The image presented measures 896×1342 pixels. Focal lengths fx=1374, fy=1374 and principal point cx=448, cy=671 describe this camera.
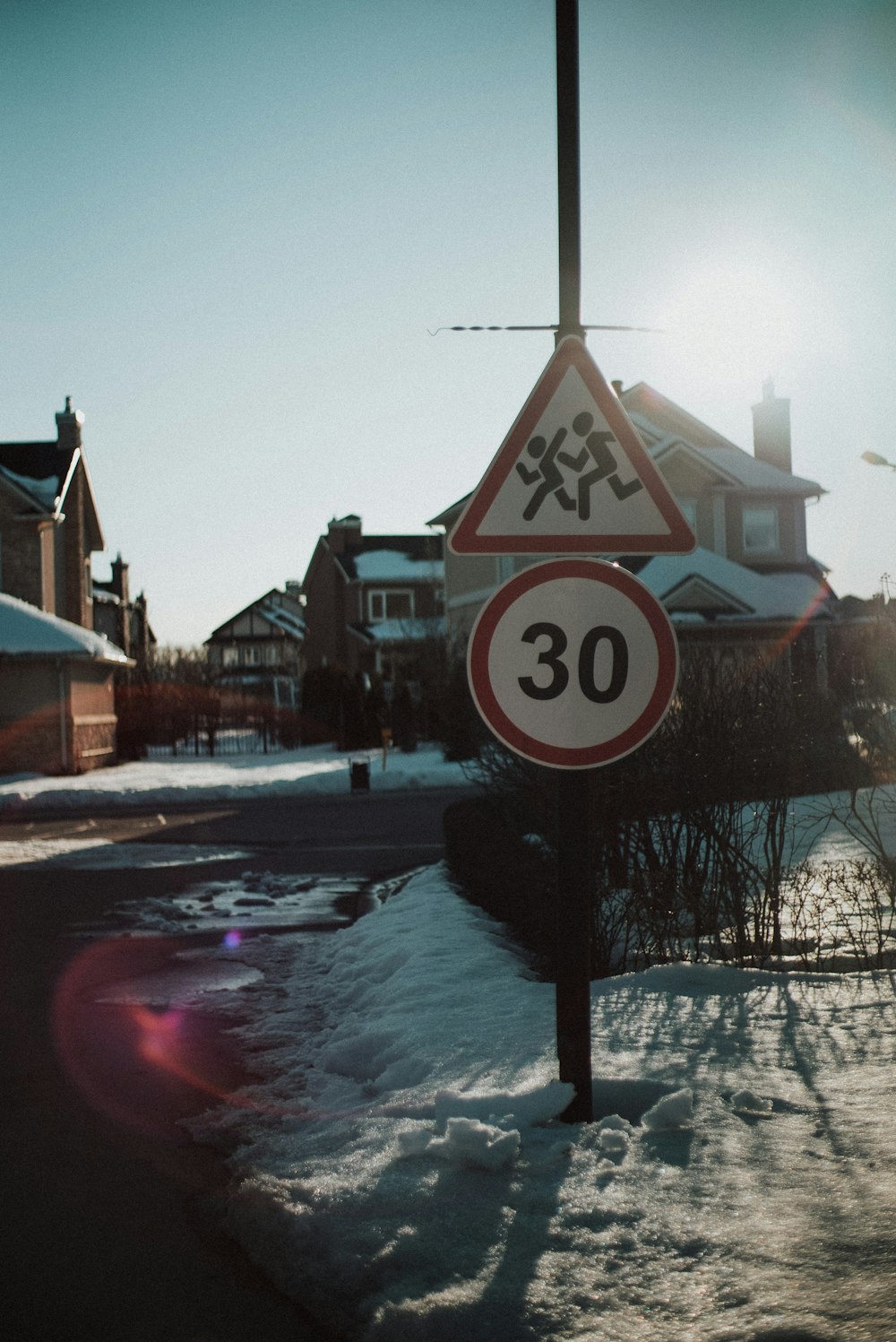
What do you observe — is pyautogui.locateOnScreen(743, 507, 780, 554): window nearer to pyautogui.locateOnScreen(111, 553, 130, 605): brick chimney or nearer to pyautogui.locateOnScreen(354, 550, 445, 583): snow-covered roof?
pyautogui.locateOnScreen(354, 550, 445, 583): snow-covered roof

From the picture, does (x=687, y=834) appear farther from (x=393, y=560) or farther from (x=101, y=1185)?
(x=393, y=560)

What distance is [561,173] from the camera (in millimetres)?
5133

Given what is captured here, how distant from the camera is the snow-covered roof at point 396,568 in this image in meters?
61.2

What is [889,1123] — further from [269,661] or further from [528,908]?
[269,661]

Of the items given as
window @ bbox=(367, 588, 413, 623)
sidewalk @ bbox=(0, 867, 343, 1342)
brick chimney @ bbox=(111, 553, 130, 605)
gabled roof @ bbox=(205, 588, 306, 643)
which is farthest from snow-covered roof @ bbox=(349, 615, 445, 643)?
sidewalk @ bbox=(0, 867, 343, 1342)

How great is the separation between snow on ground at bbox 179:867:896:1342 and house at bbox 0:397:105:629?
29964mm

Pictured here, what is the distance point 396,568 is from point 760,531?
86.4 ft

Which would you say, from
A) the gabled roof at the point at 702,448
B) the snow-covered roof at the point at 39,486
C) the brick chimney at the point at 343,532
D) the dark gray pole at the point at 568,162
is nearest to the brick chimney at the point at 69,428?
the snow-covered roof at the point at 39,486

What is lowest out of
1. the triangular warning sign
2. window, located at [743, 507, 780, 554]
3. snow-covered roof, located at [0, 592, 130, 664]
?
the triangular warning sign

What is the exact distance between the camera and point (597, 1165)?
432 cm

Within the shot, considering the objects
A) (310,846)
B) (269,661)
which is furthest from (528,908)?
(269,661)

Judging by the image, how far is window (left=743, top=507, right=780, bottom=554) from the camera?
38000 millimetres

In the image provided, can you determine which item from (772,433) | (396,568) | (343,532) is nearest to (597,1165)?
A: (772,433)

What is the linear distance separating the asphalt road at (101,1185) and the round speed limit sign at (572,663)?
6.26 ft
